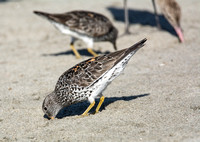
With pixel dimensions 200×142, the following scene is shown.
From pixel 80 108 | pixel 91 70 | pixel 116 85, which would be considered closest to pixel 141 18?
pixel 116 85

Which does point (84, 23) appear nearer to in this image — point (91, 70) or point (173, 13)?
point (173, 13)

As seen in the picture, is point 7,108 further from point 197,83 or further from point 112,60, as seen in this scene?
point 197,83

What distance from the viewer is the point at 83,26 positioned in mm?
9656

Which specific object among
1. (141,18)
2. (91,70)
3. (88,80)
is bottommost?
(141,18)

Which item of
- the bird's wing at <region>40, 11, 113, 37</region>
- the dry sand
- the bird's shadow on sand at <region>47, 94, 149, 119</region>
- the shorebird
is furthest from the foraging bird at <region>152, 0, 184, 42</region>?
the bird's shadow on sand at <region>47, 94, 149, 119</region>

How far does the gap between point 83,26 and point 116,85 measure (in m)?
2.54

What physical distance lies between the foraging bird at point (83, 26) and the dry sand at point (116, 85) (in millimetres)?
705

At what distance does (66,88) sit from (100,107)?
2.71ft

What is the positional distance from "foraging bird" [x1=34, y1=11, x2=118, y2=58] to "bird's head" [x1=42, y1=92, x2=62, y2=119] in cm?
372

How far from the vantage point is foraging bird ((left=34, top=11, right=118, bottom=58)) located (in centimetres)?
961

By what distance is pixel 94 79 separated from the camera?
6.01 metres

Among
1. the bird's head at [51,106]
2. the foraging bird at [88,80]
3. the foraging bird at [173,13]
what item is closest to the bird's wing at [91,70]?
the foraging bird at [88,80]

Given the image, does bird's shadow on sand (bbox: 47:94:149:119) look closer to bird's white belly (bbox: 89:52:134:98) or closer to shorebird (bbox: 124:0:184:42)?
bird's white belly (bbox: 89:52:134:98)

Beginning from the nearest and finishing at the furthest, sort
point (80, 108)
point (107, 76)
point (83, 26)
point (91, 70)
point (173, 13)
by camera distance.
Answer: point (107, 76) < point (91, 70) < point (80, 108) < point (83, 26) < point (173, 13)
